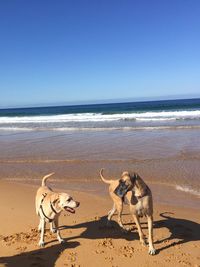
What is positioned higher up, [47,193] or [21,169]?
[47,193]

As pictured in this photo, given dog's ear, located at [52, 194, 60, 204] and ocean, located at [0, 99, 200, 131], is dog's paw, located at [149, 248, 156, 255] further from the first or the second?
ocean, located at [0, 99, 200, 131]

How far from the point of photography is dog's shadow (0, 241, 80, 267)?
15.5ft

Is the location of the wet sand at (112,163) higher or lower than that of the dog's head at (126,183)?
lower

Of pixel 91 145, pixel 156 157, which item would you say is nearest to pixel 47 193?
pixel 156 157

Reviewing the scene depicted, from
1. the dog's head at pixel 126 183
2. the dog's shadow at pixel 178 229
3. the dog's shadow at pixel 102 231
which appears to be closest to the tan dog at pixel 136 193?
the dog's head at pixel 126 183

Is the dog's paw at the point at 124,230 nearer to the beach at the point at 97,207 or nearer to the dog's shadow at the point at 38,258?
the beach at the point at 97,207

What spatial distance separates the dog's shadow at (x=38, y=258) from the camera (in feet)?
15.5

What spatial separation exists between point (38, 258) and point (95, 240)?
100 cm

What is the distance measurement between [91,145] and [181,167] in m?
5.91

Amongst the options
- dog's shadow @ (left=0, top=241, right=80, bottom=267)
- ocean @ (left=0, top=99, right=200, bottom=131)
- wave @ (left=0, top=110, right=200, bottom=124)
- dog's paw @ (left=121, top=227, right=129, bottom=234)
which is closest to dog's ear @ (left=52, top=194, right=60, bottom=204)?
dog's shadow @ (left=0, top=241, right=80, bottom=267)

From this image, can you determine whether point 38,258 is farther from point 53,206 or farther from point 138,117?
point 138,117

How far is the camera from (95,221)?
631 cm

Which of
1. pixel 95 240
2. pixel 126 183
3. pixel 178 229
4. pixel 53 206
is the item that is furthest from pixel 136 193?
pixel 178 229

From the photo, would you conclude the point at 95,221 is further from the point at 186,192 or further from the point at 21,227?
the point at 186,192
